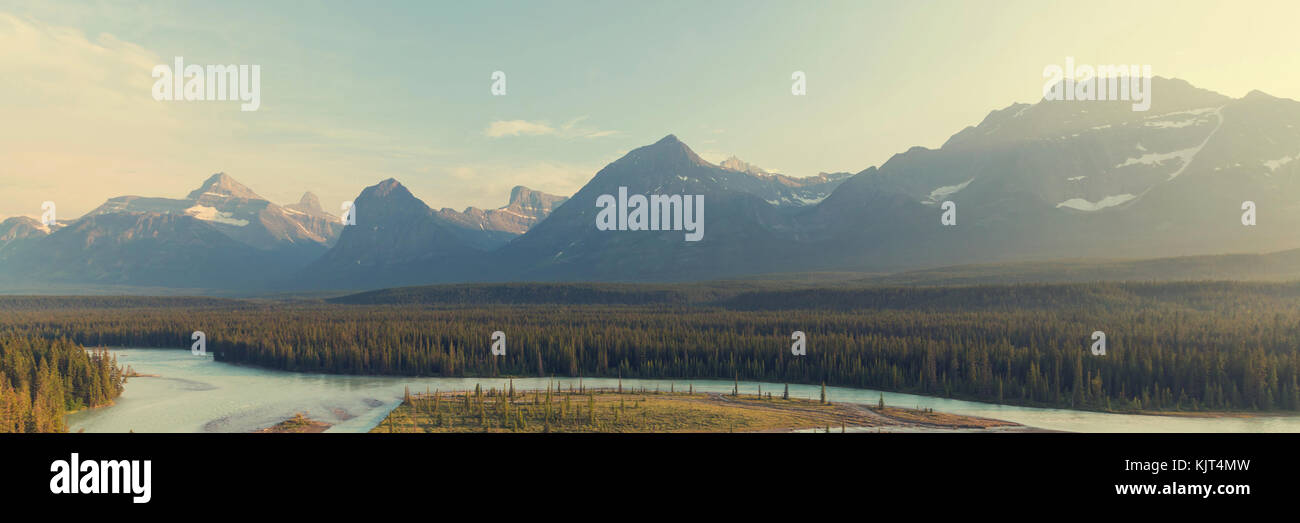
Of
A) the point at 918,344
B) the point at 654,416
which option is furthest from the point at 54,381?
the point at 918,344

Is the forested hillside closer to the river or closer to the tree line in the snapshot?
the river

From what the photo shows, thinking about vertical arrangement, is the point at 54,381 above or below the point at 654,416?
above

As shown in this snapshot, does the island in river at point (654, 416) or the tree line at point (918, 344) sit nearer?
the island in river at point (654, 416)

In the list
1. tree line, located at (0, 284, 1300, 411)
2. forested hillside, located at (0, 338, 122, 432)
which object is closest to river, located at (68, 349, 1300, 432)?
forested hillside, located at (0, 338, 122, 432)

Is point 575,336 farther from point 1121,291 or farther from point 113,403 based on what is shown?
point 1121,291

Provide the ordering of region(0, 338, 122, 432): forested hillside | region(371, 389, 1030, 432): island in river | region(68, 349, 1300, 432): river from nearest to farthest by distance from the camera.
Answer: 1. region(371, 389, 1030, 432): island in river
2. region(0, 338, 122, 432): forested hillside
3. region(68, 349, 1300, 432): river

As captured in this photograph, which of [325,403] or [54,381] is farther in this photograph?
[325,403]

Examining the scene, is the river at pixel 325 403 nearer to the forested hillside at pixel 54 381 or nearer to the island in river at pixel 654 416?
the forested hillside at pixel 54 381

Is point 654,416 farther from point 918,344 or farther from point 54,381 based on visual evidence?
point 54,381

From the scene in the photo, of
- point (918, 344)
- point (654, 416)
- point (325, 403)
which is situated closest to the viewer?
point (654, 416)

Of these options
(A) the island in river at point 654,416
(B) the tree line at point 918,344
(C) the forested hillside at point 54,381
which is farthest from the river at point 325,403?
(A) the island in river at point 654,416
